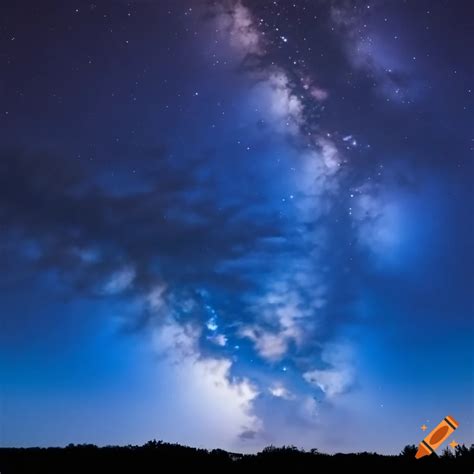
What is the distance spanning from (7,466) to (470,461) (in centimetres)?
1434

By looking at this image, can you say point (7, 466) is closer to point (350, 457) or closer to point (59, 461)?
point (59, 461)

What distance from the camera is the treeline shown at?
14.1 meters

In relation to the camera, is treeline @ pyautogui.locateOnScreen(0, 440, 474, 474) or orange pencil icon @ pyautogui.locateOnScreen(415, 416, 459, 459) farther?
treeline @ pyautogui.locateOnScreen(0, 440, 474, 474)

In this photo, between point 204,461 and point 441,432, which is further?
point 204,461

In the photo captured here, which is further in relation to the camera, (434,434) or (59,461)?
(59,461)

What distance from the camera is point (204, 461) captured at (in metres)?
15.7

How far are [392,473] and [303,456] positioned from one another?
3856 millimetres

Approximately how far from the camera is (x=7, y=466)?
14.2 metres

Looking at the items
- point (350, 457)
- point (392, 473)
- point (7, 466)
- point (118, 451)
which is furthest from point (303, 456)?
point (7, 466)

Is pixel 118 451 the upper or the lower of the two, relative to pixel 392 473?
upper

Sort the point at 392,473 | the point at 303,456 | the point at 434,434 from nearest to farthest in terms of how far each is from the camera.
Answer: the point at 434,434 → the point at 392,473 → the point at 303,456

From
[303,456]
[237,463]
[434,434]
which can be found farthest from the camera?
[303,456]

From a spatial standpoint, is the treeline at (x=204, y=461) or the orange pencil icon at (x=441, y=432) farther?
the treeline at (x=204, y=461)

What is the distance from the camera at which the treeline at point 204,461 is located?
46.2 ft
